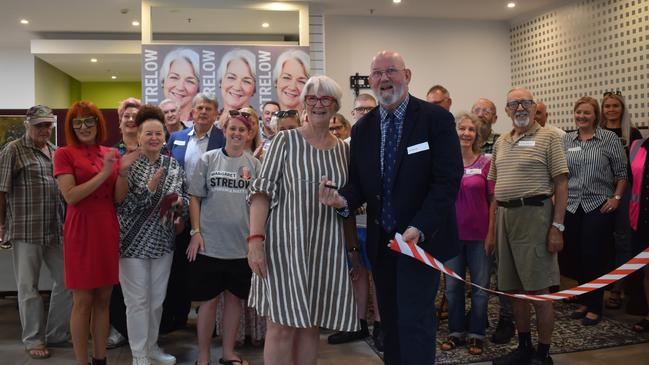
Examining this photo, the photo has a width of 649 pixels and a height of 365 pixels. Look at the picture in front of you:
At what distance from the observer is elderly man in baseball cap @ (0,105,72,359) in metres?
3.86

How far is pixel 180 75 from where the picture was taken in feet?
26.9

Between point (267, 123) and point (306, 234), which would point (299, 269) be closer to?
point (306, 234)

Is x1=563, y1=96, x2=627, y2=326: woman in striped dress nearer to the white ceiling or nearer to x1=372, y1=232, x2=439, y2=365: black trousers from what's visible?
x1=372, y1=232, x2=439, y2=365: black trousers

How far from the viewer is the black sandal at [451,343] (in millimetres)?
3770

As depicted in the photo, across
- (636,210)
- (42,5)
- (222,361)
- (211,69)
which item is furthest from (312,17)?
(222,361)

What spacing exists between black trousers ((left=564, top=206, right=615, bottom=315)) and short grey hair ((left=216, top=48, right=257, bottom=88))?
A: 531 centimetres

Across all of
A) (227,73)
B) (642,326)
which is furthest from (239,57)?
(642,326)

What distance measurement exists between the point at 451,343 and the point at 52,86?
44.1 feet

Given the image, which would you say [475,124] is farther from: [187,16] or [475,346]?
[187,16]

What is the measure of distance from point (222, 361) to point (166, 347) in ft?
2.26

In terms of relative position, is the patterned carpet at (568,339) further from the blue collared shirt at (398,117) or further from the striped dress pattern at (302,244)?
the blue collared shirt at (398,117)

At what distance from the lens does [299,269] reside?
245 centimetres

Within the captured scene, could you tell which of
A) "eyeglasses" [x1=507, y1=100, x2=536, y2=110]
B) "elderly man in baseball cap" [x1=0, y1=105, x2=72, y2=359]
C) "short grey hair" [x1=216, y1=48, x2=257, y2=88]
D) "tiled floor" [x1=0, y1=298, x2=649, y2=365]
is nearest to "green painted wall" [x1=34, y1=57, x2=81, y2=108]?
"short grey hair" [x1=216, y1=48, x2=257, y2=88]

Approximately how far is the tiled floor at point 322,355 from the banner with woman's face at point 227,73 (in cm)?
479
